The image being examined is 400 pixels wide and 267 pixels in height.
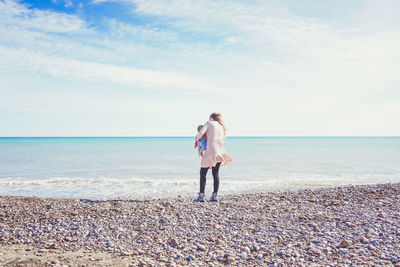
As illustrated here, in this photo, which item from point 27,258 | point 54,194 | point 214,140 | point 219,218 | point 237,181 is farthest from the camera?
point 237,181

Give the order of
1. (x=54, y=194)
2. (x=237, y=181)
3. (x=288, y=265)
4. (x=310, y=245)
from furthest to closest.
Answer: (x=237, y=181) < (x=54, y=194) < (x=310, y=245) < (x=288, y=265)

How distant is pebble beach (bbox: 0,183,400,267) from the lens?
5.23 meters

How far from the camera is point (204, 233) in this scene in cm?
647

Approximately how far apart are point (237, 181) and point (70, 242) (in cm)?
1196

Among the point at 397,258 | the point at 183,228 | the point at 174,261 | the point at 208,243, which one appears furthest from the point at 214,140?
the point at 397,258

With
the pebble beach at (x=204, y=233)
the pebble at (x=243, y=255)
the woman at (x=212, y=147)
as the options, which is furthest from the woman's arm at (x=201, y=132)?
the pebble at (x=243, y=255)

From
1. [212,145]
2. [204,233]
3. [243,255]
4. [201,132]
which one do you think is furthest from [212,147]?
[243,255]

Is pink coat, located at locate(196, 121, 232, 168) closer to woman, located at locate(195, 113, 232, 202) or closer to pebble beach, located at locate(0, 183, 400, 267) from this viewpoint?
woman, located at locate(195, 113, 232, 202)

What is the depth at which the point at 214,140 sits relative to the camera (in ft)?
30.7

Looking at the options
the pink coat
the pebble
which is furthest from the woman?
the pebble

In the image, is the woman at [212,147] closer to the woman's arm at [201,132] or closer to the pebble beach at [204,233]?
the woman's arm at [201,132]

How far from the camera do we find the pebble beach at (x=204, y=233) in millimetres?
5230

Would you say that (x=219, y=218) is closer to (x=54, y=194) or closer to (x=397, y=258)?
(x=397, y=258)

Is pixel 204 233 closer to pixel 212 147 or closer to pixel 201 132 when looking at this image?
pixel 212 147
